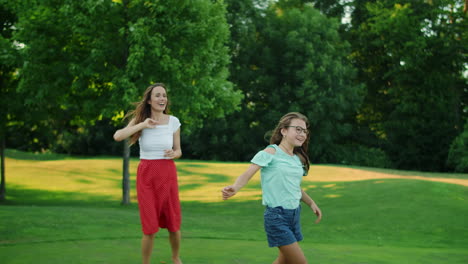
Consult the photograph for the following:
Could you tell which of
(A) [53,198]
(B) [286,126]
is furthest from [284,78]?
(B) [286,126]

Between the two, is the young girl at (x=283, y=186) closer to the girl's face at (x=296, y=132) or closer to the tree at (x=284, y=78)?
the girl's face at (x=296, y=132)

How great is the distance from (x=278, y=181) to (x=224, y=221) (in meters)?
8.48

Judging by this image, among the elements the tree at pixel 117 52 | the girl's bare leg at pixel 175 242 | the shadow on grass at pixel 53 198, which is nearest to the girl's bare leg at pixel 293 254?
the girl's bare leg at pixel 175 242

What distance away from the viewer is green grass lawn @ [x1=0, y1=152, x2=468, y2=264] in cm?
686

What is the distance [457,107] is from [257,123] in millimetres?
14323

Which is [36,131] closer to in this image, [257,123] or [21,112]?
[21,112]

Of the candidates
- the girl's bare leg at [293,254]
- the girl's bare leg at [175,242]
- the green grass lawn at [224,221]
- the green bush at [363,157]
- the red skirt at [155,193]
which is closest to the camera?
the girl's bare leg at [293,254]

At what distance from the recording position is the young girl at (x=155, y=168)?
17.8 feet

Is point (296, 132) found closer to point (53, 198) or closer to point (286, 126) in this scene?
Result: point (286, 126)

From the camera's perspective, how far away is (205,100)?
16.1 metres

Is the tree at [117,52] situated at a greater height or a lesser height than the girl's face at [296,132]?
greater

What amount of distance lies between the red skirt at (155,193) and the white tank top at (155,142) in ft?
0.24

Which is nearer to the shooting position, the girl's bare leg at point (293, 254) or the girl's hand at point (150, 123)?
the girl's bare leg at point (293, 254)

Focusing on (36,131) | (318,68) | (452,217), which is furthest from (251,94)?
(452,217)
